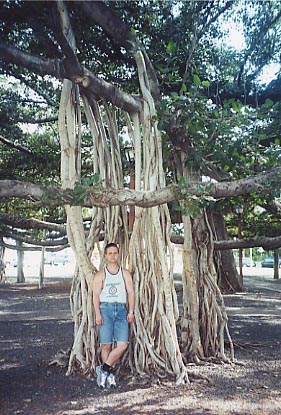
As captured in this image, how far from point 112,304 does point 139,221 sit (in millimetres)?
756

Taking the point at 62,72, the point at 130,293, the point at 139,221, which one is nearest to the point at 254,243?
the point at 139,221

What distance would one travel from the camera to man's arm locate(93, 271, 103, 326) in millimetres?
3658

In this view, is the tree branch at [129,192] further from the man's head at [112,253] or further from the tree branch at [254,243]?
the tree branch at [254,243]

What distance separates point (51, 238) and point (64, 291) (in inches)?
57.3

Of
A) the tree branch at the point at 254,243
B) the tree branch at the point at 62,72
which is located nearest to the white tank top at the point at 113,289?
the tree branch at the point at 62,72

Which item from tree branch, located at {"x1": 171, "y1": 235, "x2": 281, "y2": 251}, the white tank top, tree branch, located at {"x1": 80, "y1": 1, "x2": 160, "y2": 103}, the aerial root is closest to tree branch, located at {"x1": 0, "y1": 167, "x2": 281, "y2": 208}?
the white tank top

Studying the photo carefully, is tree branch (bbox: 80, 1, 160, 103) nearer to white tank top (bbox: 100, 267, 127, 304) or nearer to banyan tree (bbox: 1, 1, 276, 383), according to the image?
banyan tree (bbox: 1, 1, 276, 383)

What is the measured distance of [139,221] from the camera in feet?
13.2

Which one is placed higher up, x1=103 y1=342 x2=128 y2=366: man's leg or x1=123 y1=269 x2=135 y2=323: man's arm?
x1=123 y1=269 x2=135 y2=323: man's arm

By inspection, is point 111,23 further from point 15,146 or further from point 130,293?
point 15,146

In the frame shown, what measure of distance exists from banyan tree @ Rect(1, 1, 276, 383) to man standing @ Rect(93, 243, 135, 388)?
0.17 meters

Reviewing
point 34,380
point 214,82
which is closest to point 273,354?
point 34,380

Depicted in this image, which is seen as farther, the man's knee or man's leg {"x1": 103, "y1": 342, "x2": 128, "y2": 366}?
the man's knee

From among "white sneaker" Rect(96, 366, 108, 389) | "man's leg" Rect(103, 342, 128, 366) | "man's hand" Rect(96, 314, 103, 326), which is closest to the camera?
"white sneaker" Rect(96, 366, 108, 389)
